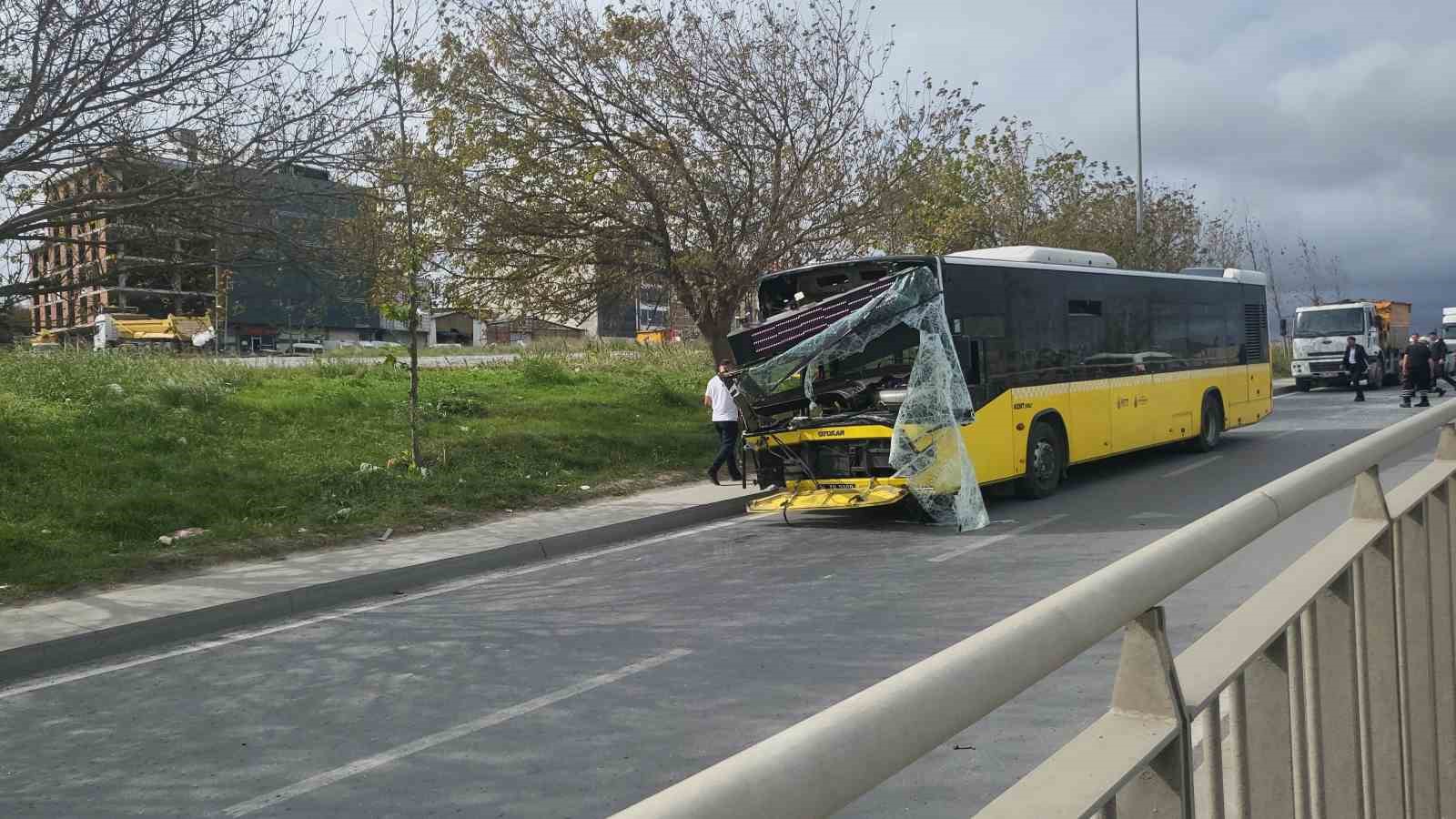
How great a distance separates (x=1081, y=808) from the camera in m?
1.38

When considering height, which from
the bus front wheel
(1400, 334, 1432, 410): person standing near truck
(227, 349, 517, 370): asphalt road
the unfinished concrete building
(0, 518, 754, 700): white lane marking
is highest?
the unfinished concrete building

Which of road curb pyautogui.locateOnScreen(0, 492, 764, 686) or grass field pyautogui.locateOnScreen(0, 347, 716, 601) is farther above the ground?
grass field pyautogui.locateOnScreen(0, 347, 716, 601)

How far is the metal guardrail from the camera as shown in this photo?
Answer: 3.50ft

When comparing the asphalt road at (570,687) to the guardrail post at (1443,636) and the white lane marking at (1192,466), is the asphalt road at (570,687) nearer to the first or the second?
the guardrail post at (1443,636)

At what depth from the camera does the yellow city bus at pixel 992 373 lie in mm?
13648

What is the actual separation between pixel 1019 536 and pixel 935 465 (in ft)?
4.68

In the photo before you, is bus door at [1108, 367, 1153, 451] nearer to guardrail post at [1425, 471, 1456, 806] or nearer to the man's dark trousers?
the man's dark trousers

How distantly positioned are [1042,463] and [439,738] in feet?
35.3

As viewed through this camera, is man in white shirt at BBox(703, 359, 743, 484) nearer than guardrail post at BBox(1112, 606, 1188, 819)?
No

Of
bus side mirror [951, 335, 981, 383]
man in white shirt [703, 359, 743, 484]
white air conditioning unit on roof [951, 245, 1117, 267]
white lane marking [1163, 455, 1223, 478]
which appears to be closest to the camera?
bus side mirror [951, 335, 981, 383]

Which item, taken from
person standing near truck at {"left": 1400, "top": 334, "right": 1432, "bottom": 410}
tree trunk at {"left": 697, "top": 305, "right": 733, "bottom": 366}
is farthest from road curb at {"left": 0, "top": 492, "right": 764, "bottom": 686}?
person standing near truck at {"left": 1400, "top": 334, "right": 1432, "bottom": 410}

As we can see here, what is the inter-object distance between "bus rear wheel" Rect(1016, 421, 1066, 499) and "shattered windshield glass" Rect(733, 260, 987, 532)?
76.5 inches

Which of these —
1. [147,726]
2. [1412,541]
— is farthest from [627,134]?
[1412,541]

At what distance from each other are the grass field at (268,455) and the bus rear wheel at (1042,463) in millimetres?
5130
